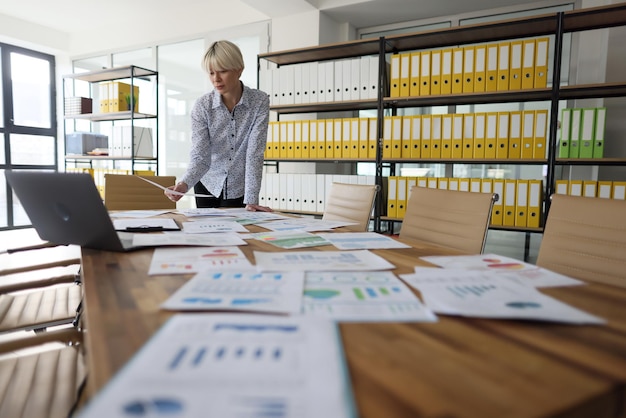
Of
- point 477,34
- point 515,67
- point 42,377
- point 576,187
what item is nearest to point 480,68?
point 515,67

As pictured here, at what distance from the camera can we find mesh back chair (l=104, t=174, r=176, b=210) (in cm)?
231

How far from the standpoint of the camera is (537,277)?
824 millimetres

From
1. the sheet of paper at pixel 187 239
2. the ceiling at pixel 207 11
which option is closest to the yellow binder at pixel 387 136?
the ceiling at pixel 207 11

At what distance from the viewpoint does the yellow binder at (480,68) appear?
286 cm

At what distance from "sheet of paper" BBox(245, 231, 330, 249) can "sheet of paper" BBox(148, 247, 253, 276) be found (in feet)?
0.48

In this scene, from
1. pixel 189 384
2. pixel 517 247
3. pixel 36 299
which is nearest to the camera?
pixel 189 384

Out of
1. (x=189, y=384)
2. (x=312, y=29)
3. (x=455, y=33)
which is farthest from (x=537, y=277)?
(x=312, y=29)

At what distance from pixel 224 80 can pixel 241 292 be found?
1.65 m

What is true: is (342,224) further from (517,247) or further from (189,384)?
(517,247)

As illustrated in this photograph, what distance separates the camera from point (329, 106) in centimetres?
363

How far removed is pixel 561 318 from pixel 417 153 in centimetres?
259

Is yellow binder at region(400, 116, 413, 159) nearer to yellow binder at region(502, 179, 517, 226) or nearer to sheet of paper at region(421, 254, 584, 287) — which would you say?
yellow binder at region(502, 179, 517, 226)

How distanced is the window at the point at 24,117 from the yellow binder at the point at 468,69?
5.20 meters

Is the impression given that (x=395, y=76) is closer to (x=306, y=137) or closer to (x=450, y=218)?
(x=306, y=137)
